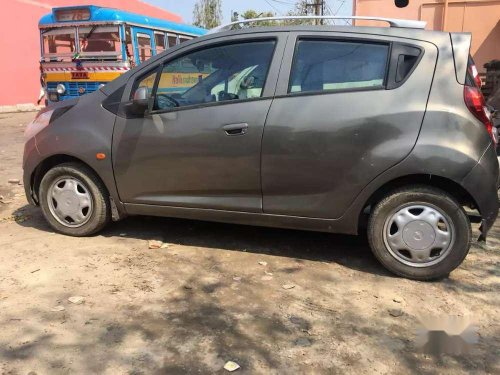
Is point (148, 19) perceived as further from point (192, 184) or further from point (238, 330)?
point (238, 330)

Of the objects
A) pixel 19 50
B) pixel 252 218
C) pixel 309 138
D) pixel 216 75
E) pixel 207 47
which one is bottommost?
pixel 252 218

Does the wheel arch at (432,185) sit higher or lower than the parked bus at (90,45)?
lower

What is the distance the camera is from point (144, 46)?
1009 cm

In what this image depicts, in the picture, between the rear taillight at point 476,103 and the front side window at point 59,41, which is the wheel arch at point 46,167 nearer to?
the rear taillight at point 476,103

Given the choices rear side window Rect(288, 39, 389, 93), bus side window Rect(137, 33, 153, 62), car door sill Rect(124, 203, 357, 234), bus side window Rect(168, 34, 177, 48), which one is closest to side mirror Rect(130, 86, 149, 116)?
car door sill Rect(124, 203, 357, 234)

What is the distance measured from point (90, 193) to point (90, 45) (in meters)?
6.36

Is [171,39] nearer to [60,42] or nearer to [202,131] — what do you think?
[60,42]

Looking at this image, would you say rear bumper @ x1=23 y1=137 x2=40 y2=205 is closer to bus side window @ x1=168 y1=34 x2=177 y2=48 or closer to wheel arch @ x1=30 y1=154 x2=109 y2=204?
wheel arch @ x1=30 y1=154 x2=109 y2=204

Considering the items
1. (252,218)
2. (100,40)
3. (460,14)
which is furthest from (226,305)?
(460,14)

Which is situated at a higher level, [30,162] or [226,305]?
[30,162]

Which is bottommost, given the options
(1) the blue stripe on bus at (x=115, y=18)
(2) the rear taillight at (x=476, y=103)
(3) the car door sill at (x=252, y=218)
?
(3) the car door sill at (x=252, y=218)

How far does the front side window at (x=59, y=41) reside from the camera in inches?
391

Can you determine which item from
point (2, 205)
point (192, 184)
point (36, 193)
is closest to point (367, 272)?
point (192, 184)

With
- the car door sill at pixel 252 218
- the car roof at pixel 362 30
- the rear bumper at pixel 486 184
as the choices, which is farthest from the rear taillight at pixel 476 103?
the car door sill at pixel 252 218
